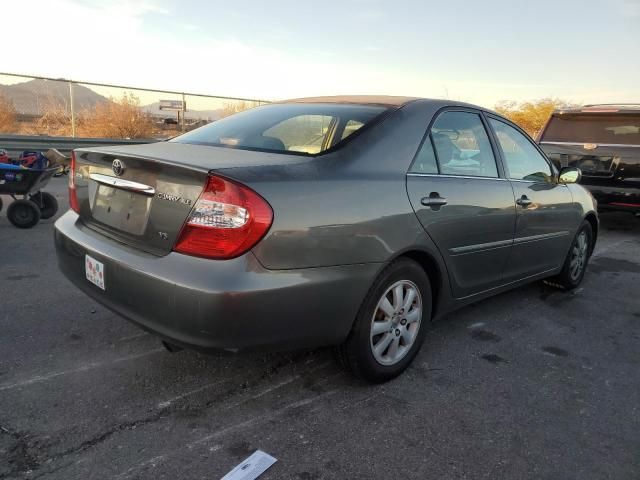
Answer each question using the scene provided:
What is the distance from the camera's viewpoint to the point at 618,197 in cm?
759

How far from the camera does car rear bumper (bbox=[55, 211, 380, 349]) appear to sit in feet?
7.00

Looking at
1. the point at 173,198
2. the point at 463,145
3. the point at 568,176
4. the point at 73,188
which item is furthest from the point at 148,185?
the point at 568,176

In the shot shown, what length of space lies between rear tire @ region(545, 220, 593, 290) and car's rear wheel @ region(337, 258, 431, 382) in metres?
2.26

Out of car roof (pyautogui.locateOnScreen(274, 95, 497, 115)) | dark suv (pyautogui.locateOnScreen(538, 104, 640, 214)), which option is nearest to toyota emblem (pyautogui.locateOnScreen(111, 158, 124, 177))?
car roof (pyautogui.locateOnScreen(274, 95, 497, 115))

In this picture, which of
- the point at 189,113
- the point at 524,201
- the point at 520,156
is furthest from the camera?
the point at 189,113

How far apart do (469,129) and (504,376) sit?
160cm

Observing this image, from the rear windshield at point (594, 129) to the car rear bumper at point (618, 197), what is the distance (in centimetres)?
66

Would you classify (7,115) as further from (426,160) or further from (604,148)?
(604,148)

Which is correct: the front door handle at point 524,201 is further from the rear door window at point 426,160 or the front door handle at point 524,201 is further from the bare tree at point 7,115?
the bare tree at point 7,115

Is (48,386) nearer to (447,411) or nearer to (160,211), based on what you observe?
(160,211)

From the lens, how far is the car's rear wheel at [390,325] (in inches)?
105

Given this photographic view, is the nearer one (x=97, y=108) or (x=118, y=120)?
(x=97, y=108)

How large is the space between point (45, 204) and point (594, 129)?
7673 millimetres

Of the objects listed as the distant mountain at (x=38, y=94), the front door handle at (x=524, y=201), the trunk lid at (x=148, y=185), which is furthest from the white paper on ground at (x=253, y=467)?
the distant mountain at (x=38, y=94)
